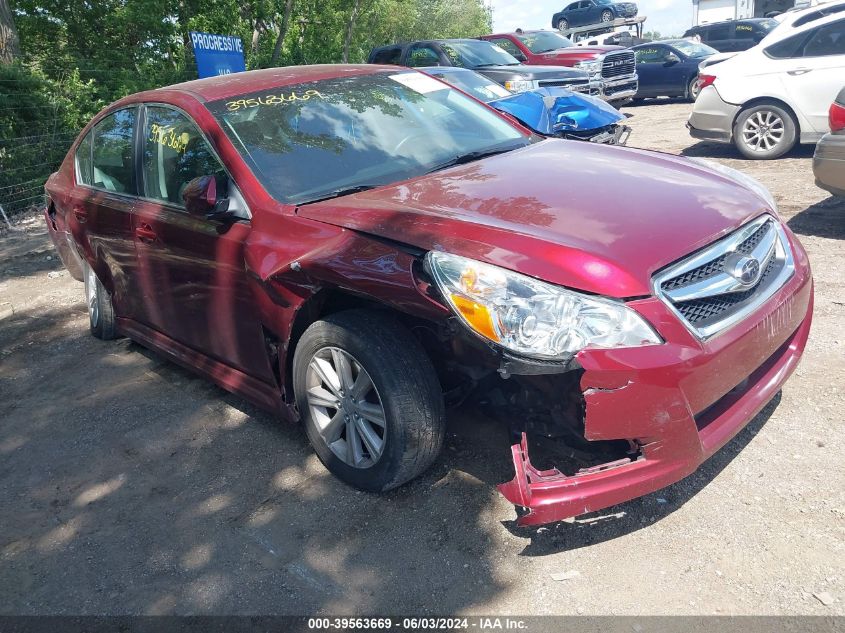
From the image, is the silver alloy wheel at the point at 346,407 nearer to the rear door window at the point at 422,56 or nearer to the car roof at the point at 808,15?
the car roof at the point at 808,15

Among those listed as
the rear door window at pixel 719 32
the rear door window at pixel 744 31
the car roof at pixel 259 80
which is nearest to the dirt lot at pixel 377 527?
the car roof at pixel 259 80

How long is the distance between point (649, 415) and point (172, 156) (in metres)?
2.80

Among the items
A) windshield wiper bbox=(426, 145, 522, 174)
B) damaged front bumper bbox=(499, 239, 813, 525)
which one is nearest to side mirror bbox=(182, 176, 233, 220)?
windshield wiper bbox=(426, 145, 522, 174)

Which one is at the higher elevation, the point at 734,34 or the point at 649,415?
the point at 734,34

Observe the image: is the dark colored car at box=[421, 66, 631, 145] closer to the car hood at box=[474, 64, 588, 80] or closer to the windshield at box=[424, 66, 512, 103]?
the windshield at box=[424, 66, 512, 103]

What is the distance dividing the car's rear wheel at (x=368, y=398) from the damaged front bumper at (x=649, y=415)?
44 cm

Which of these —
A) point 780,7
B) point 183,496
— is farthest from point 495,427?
point 780,7

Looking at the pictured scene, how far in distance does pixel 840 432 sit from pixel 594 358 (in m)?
1.58

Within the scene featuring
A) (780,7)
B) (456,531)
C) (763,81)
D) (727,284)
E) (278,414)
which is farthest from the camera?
(780,7)

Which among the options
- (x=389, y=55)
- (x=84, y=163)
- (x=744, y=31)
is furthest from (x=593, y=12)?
(x=84, y=163)

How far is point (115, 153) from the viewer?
449 cm

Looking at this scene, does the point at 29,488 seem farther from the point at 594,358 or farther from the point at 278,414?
the point at 594,358

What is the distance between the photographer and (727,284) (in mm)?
2688

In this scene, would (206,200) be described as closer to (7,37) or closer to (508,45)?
(7,37)
